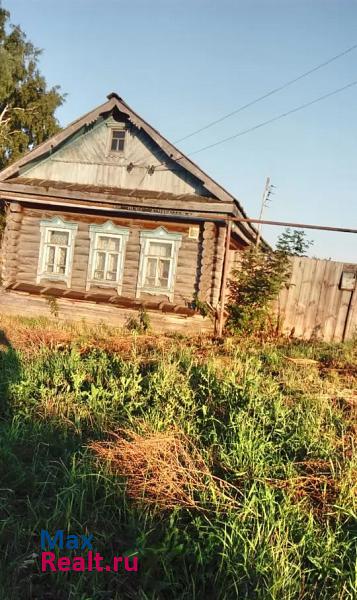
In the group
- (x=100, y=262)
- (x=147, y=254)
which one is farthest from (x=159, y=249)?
(x=100, y=262)

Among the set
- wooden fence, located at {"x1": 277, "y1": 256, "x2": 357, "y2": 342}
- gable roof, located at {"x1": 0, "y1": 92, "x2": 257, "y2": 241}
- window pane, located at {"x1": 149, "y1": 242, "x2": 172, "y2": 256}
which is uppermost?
gable roof, located at {"x1": 0, "y1": 92, "x2": 257, "y2": 241}

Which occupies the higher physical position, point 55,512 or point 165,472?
point 165,472

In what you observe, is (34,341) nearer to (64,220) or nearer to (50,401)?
(50,401)

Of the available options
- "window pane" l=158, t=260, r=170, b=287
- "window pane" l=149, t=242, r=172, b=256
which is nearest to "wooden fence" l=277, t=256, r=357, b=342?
"window pane" l=158, t=260, r=170, b=287

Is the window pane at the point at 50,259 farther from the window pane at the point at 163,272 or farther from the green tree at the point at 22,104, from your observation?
the green tree at the point at 22,104

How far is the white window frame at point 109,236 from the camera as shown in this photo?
10398 mm

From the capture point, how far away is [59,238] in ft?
35.6

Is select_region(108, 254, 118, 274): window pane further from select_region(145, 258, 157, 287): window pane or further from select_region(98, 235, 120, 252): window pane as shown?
select_region(145, 258, 157, 287): window pane

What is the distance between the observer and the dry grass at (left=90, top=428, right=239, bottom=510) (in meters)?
2.64

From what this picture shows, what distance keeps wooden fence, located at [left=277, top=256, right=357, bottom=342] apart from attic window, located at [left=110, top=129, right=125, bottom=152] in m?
5.04

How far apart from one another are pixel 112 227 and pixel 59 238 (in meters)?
1.52

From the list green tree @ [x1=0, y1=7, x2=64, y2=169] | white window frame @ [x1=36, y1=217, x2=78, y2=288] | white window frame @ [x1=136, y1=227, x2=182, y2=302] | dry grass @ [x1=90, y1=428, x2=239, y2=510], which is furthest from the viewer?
green tree @ [x1=0, y1=7, x2=64, y2=169]

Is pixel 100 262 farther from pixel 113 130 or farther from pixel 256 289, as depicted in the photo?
pixel 256 289

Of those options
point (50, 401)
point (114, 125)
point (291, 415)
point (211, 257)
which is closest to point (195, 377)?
point (291, 415)
